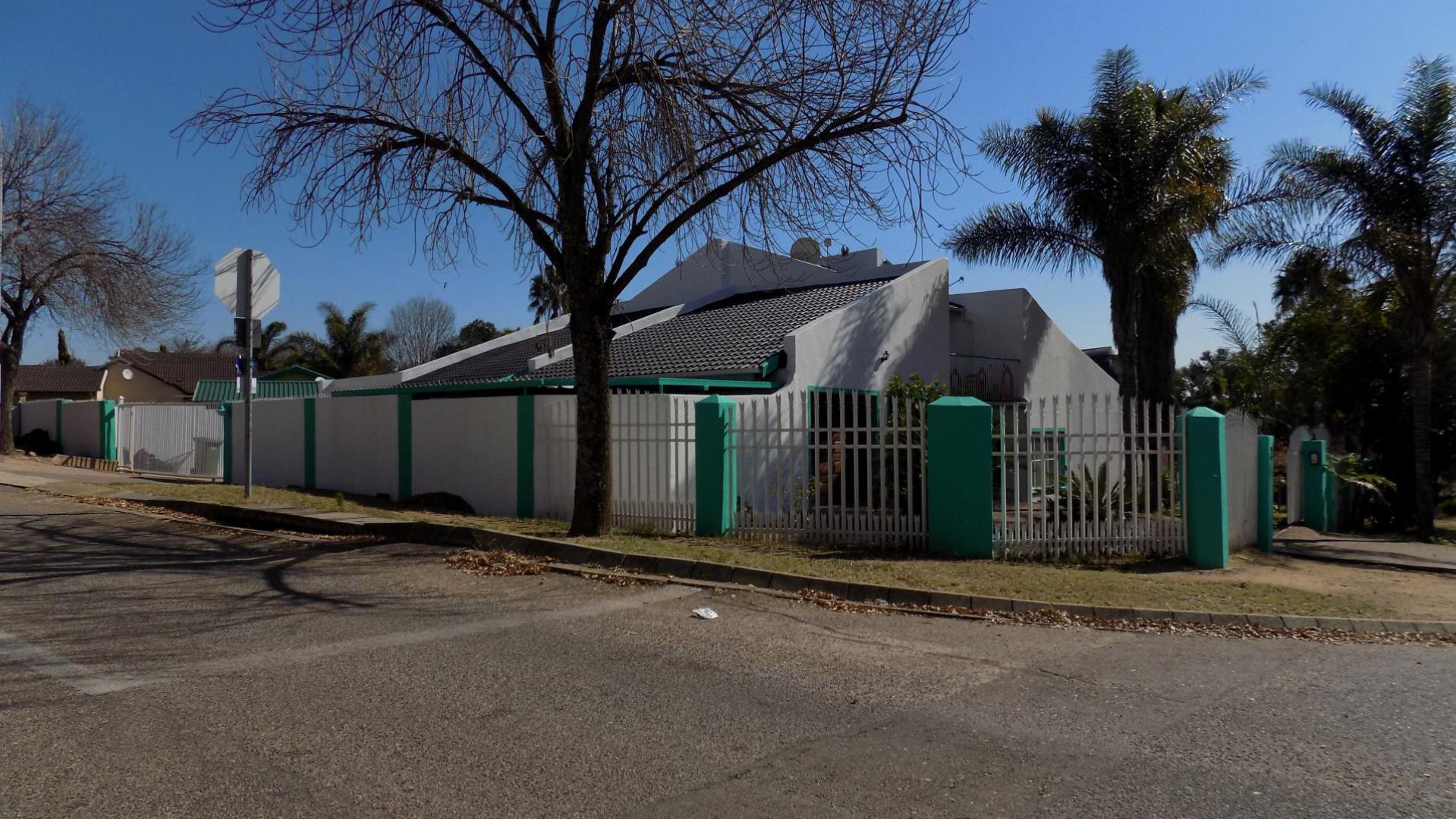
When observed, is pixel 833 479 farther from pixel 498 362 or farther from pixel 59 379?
pixel 59 379

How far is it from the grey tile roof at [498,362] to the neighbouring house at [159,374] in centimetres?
2713

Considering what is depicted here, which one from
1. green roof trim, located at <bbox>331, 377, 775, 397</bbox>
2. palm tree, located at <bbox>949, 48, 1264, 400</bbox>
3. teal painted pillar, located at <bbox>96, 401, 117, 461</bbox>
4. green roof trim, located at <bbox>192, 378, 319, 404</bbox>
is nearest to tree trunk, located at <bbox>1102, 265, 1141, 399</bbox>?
palm tree, located at <bbox>949, 48, 1264, 400</bbox>

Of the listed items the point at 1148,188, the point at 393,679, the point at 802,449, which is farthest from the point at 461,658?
the point at 1148,188

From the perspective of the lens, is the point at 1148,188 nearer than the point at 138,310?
Yes

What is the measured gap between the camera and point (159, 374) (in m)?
52.8

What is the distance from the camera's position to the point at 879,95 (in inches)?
399

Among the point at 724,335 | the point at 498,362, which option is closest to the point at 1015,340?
the point at 724,335

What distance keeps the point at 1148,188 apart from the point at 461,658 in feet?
49.5

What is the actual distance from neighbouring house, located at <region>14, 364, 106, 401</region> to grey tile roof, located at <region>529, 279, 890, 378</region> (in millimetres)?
42826

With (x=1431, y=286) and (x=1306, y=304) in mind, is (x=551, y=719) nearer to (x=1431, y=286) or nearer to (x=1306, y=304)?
(x=1431, y=286)

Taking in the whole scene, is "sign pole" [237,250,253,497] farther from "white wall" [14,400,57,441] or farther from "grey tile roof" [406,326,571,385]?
"white wall" [14,400,57,441]

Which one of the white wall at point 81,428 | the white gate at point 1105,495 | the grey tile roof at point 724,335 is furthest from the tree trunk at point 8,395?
the white gate at point 1105,495

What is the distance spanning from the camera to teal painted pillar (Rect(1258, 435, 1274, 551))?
1295 centimetres

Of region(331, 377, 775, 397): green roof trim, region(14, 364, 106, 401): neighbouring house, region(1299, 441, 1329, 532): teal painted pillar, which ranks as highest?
region(14, 364, 106, 401): neighbouring house
